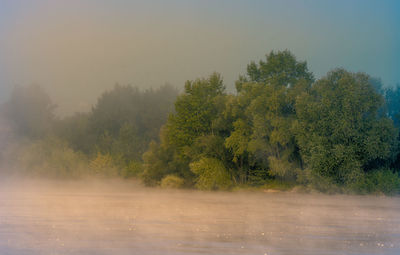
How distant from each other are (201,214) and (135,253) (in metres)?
11.8

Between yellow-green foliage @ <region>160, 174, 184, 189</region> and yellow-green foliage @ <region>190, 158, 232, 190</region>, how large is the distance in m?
3.60

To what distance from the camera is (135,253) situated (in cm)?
1455

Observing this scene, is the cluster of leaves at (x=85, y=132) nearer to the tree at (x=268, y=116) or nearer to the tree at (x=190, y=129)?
the tree at (x=190, y=129)

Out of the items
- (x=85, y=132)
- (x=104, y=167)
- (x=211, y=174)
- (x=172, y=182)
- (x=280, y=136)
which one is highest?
(x=85, y=132)

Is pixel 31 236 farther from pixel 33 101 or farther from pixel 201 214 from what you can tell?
pixel 33 101

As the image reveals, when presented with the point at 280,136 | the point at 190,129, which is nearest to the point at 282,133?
the point at 280,136

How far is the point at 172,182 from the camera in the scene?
174 feet

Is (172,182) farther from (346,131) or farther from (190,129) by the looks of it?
(346,131)

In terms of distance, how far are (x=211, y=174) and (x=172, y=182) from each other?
21.5 ft

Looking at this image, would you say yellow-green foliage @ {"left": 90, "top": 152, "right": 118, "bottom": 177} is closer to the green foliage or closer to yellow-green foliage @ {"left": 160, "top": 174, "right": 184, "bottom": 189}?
yellow-green foliage @ {"left": 160, "top": 174, "right": 184, "bottom": 189}

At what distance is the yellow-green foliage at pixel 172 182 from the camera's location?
53.1 m

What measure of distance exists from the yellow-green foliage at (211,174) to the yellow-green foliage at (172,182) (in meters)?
3.60

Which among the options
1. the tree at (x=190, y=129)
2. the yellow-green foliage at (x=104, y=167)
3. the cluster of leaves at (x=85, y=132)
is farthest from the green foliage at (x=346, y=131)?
the yellow-green foliage at (x=104, y=167)

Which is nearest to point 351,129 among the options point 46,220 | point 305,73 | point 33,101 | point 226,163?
point 305,73
